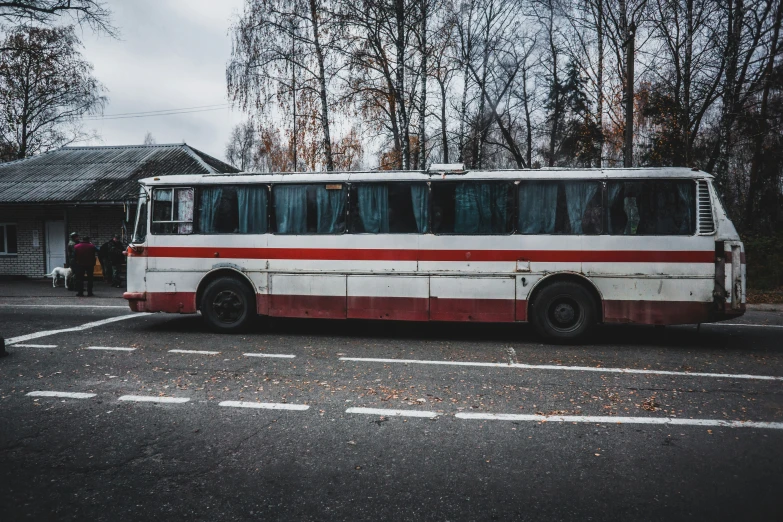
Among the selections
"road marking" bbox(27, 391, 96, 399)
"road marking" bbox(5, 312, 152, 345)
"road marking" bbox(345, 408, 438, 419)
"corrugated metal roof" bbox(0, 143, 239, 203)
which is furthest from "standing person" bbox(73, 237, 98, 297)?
"road marking" bbox(345, 408, 438, 419)

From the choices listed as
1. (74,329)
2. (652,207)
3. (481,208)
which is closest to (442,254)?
(481,208)

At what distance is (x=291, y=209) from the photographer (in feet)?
30.4

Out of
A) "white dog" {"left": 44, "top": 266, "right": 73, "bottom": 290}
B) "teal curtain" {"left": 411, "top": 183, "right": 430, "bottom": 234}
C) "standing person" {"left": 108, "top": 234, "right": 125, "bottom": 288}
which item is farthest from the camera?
"standing person" {"left": 108, "top": 234, "right": 125, "bottom": 288}

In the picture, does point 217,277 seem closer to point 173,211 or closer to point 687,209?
point 173,211

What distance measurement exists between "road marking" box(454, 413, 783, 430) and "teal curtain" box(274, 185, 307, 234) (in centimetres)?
532

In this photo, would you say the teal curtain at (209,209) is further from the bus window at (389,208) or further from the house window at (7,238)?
the house window at (7,238)

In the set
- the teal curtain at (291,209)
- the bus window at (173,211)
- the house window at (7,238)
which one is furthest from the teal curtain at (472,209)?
the house window at (7,238)

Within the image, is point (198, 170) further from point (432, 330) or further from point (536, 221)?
point (536, 221)

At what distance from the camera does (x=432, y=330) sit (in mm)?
9789

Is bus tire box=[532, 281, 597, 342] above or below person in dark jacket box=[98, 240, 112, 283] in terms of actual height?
below

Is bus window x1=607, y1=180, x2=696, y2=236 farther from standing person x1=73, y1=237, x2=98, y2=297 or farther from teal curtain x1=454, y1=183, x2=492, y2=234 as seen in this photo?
standing person x1=73, y1=237, x2=98, y2=297

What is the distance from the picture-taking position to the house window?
2303cm

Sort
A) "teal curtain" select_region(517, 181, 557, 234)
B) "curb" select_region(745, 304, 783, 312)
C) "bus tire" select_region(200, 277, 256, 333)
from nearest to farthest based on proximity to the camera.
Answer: "teal curtain" select_region(517, 181, 557, 234) → "bus tire" select_region(200, 277, 256, 333) → "curb" select_region(745, 304, 783, 312)

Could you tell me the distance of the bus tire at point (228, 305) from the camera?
9.35 meters
